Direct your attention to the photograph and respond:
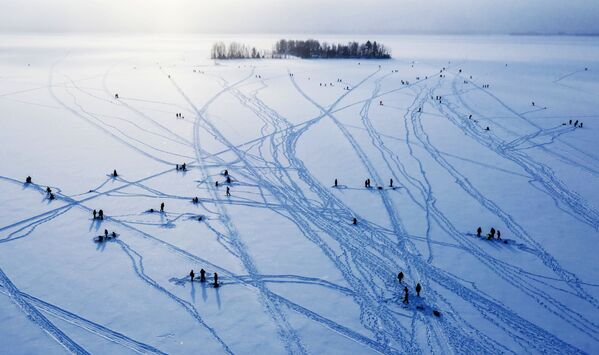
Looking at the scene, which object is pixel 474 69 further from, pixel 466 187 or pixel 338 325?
pixel 338 325

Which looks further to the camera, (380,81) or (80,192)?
(380,81)

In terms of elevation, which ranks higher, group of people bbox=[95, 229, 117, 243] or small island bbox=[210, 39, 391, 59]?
small island bbox=[210, 39, 391, 59]

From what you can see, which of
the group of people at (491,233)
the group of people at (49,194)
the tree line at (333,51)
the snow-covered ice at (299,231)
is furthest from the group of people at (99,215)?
the tree line at (333,51)

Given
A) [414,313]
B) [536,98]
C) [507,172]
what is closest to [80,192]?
[414,313]

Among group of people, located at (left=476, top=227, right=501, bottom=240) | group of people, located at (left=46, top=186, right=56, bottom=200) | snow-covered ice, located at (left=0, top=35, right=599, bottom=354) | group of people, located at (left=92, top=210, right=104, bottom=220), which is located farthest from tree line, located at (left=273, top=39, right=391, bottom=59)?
group of people, located at (left=92, top=210, right=104, bottom=220)

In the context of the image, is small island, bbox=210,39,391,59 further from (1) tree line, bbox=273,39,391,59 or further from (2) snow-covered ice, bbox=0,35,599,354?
(2) snow-covered ice, bbox=0,35,599,354

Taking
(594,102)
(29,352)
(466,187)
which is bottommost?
(29,352)

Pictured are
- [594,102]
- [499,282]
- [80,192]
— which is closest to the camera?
[499,282]

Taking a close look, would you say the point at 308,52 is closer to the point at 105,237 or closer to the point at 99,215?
the point at 99,215

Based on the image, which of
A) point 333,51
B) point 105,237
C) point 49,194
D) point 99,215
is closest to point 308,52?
point 333,51
